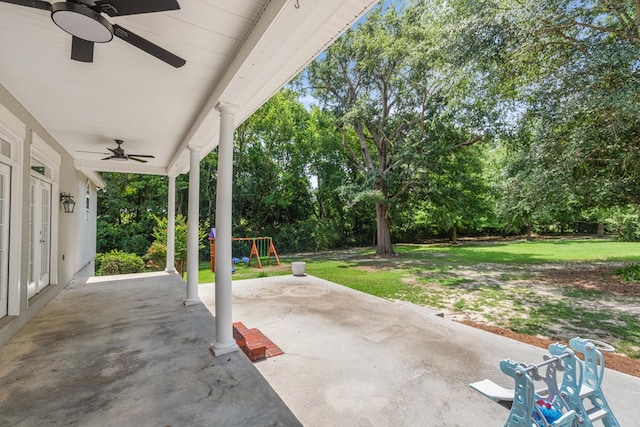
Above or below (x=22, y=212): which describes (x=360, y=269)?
below

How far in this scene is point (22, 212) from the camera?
3.53m

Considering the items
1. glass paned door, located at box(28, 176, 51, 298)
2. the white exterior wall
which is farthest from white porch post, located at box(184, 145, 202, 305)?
glass paned door, located at box(28, 176, 51, 298)

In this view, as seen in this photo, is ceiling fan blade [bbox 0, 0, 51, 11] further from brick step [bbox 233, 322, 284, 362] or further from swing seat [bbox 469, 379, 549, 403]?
swing seat [bbox 469, 379, 549, 403]

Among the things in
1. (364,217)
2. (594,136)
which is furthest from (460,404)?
(364,217)

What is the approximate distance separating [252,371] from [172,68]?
2.77 meters

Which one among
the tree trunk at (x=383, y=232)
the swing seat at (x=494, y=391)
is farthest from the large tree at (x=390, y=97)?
the swing seat at (x=494, y=391)

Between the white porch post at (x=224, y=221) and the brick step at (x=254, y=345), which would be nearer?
the white porch post at (x=224, y=221)

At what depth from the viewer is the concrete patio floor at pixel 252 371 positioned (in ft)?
6.75

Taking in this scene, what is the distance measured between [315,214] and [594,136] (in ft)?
43.4

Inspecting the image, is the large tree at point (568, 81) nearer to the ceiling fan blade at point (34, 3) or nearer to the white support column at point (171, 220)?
the ceiling fan blade at point (34, 3)

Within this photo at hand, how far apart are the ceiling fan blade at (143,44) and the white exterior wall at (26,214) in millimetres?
2396

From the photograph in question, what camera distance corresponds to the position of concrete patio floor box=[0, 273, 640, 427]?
81.0 inches

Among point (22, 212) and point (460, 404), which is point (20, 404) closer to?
point (22, 212)

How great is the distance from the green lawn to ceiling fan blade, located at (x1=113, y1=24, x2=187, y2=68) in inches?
215
